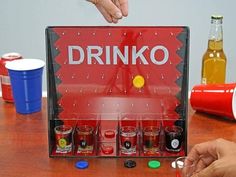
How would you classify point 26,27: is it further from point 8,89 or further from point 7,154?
point 7,154

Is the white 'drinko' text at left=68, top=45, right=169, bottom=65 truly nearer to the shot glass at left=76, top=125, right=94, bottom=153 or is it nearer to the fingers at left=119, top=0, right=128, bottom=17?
the shot glass at left=76, top=125, right=94, bottom=153

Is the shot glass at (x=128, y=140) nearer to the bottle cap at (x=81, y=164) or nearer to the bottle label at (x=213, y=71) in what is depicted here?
the bottle cap at (x=81, y=164)

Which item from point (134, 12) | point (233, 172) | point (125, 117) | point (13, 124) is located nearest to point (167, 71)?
point (125, 117)

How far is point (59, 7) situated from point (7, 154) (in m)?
1.71

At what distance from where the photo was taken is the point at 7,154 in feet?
4.52

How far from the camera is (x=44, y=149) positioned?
4.63 feet

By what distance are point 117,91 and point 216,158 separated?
1.31 ft

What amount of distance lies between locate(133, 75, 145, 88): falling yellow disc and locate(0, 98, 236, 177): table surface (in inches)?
8.7

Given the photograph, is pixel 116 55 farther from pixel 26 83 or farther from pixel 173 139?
pixel 26 83

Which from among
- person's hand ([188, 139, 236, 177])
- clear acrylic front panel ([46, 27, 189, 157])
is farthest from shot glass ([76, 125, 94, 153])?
person's hand ([188, 139, 236, 177])

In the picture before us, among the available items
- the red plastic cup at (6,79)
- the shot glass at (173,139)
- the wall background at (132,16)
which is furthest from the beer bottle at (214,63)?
the wall background at (132,16)

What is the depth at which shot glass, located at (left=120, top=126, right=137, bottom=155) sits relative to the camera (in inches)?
52.1

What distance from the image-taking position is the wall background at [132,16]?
2.91 metres

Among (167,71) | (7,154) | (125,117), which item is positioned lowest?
(7,154)
